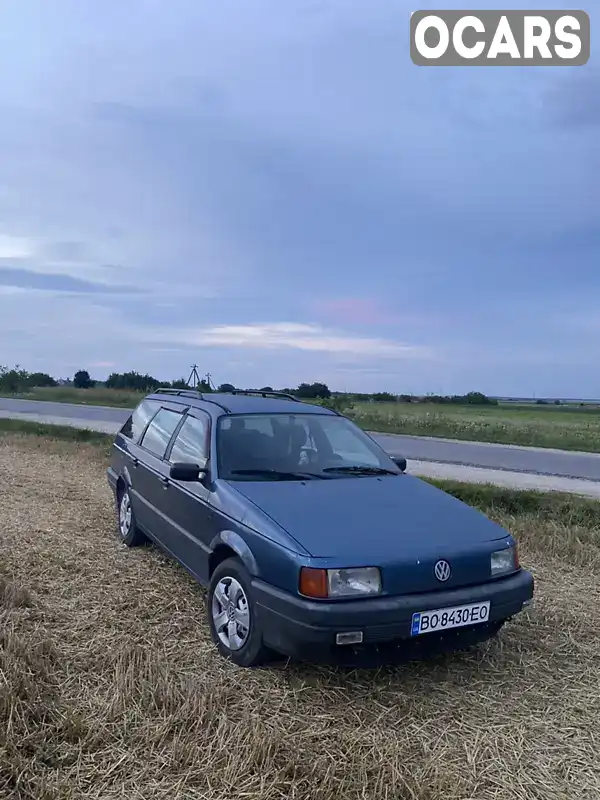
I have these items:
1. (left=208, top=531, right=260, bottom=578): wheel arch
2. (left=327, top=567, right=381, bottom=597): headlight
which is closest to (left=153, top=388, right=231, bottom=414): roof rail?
(left=208, top=531, right=260, bottom=578): wheel arch

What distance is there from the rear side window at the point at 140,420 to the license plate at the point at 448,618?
3603 mm

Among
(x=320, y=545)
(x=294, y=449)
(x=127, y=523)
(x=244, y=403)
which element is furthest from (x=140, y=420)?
(x=320, y=545)

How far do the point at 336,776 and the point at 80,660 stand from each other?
1759 millimetres

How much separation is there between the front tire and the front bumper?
0.43 ft

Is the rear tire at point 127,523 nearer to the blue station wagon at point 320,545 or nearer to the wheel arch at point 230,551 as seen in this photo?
the blue station wagon at point 320,545

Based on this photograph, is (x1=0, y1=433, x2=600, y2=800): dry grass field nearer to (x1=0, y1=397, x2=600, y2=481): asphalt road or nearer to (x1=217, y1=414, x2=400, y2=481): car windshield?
(x1=217, y1=414, x2=400, y2=481): car windshield

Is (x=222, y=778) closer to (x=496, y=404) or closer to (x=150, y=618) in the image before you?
(x=150, y=618)

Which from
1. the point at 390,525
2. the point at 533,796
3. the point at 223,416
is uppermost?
the point at 223,416

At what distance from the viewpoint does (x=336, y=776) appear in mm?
2920

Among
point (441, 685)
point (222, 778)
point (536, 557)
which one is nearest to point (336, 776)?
point (222, 778)

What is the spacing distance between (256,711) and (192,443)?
2.17 meters

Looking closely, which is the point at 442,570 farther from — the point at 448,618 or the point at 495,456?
the point at 495,456

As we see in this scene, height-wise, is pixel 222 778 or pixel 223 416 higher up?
pixel 223 416

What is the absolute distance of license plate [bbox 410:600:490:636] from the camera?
3.48m
